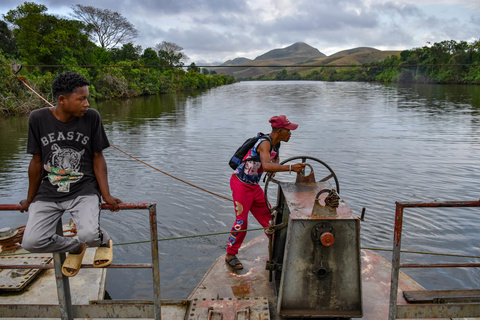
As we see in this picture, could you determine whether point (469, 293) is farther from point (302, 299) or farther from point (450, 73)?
point (450, 73)

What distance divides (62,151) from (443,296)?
336 cm

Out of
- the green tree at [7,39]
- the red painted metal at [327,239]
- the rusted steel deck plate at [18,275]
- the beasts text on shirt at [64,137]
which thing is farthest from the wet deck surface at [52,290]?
the green tree at [7,39]

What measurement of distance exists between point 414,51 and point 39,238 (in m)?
75.9

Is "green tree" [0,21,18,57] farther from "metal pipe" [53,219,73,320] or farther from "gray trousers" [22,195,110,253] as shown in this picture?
"metal pipe" [53,219,73,320]

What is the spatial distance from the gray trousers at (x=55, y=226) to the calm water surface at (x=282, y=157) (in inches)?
112

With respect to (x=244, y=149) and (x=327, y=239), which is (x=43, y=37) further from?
(x=327, y=239)

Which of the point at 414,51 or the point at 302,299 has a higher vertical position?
the point at 414,51

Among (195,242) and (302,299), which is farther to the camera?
(195,242)

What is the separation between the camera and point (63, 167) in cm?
281

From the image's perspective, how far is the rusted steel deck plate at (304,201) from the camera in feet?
10.4

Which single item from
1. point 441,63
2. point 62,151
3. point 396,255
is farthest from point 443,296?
point 441,63

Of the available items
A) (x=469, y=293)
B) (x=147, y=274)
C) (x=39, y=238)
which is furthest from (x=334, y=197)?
(x=147, y=274)

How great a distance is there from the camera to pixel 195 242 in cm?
682

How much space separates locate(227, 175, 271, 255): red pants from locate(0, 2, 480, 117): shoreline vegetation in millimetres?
3290
